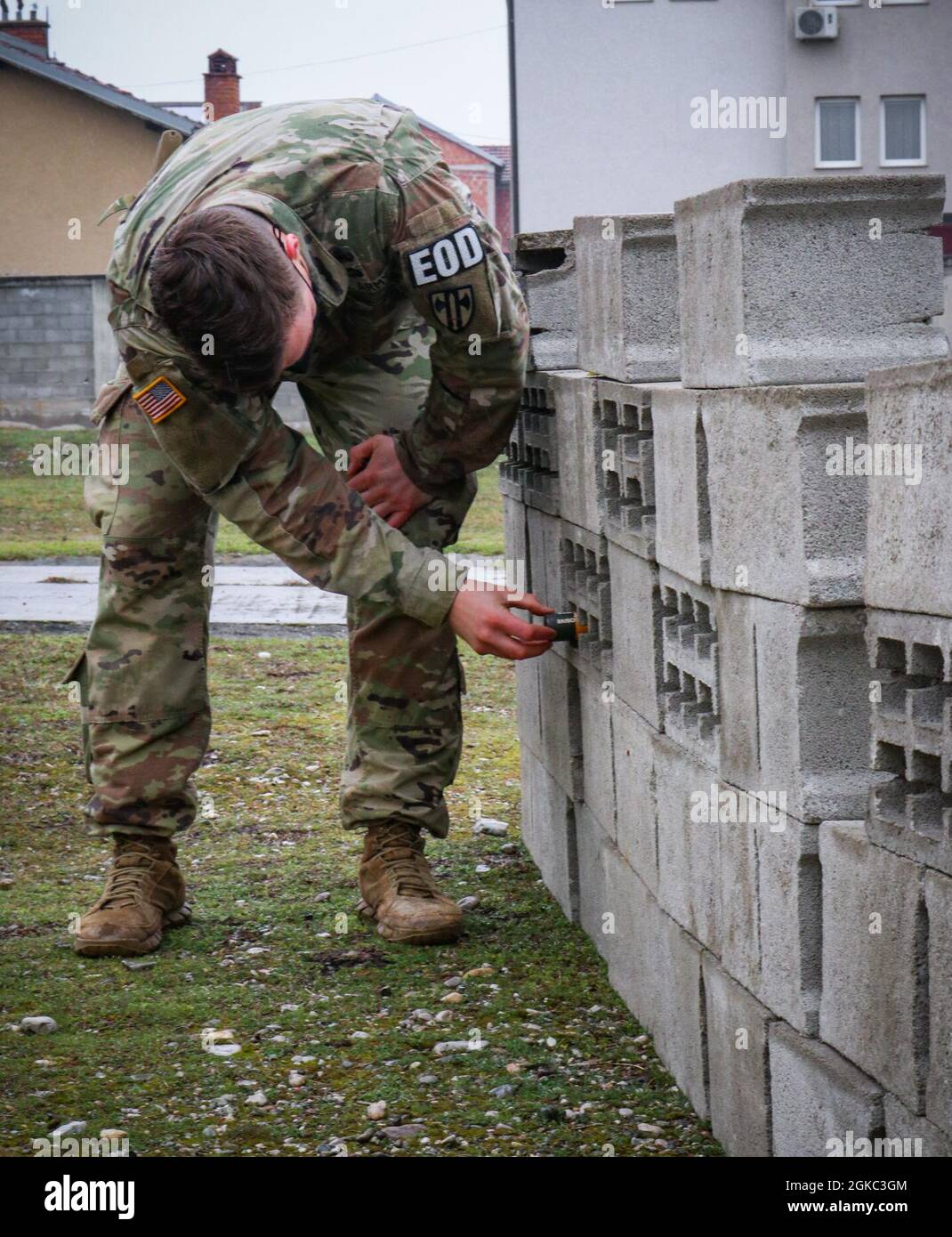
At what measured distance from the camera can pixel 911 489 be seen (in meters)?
1.80

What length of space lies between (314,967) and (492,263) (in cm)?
161

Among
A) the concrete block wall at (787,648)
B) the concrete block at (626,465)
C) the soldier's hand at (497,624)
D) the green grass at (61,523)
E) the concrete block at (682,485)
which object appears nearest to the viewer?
the concrete block wall at (787,648)

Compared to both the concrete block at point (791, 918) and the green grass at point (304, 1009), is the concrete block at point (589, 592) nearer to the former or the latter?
the green grass at point (304, 1009)

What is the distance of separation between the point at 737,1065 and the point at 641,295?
1.44m

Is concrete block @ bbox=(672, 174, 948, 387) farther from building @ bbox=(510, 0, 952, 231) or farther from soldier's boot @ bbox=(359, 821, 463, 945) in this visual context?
building @ bbox=(510, 0, 952, 231)

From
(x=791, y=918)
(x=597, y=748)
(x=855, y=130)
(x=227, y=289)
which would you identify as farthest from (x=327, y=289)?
(x=855, y=130)

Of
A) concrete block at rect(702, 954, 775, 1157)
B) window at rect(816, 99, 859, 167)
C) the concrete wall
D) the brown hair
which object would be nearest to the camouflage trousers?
the brown hair

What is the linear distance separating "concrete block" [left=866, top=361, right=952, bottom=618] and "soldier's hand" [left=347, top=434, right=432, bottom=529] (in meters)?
1.74

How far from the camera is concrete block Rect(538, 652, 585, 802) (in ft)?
11.8

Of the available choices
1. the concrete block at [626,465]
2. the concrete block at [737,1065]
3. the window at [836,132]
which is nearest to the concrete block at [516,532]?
the concrete block at [626,465]

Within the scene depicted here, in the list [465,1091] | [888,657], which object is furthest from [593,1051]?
[888,657]

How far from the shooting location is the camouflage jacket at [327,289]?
3127mm

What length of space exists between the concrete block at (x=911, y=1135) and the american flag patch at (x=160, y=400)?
6.35 feet

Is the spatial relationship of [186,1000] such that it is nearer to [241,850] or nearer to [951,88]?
[241,850]
